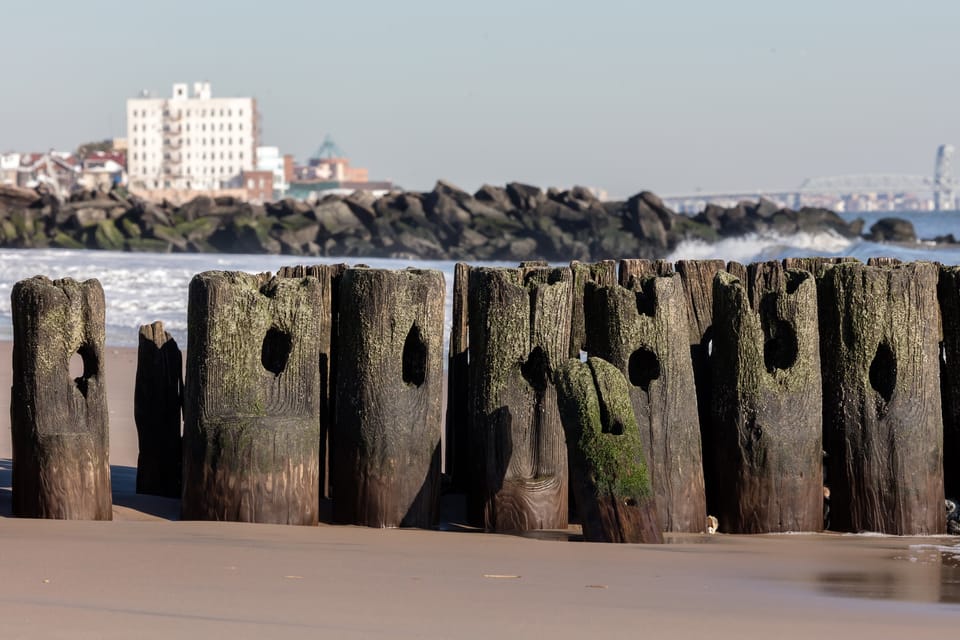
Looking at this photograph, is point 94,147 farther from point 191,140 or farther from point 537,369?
point 537,369

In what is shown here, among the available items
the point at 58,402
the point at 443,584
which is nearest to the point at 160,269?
the point at 58,402

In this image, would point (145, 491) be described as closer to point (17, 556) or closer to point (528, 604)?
point (17, 556)

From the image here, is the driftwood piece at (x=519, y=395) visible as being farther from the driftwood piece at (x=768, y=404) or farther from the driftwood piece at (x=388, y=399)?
the driftwood piece at (x=768, y=404)

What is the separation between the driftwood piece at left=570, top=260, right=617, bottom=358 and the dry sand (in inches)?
32.7

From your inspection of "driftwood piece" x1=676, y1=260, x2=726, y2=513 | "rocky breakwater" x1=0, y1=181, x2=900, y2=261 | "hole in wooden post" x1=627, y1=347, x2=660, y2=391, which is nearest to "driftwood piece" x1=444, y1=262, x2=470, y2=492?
"hole in wooden post" x1=627, y1=347, x2=660, y2=391

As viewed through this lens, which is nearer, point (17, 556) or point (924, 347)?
Result: point (17, 556)

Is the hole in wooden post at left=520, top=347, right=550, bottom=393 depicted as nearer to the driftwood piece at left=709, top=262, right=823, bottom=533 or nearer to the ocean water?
the driftwood piece at left=709, top=262, right=823, bottom=533

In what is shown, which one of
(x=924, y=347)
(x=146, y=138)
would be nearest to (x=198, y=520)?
(x=924, y=347)

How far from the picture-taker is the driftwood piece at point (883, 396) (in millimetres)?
5258

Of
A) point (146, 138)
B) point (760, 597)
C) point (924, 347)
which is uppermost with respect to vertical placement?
point (146, 138)

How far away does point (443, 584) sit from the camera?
164 inches

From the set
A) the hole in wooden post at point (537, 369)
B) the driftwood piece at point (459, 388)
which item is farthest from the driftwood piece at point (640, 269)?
the driftwood piece at point (459, 388)

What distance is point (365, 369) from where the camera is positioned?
5219 mm

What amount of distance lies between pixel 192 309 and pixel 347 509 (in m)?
0.98
